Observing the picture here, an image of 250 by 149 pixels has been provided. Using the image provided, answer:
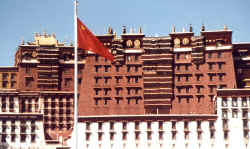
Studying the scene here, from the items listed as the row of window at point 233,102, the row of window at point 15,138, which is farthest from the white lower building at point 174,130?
the row of window at point 15,138

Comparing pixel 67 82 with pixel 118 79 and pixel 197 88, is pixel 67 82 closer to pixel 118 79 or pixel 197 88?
pixel 118 79

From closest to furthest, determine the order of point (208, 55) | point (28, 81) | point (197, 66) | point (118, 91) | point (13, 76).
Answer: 1. point (208, 55)
2. point (197, 66)
3. point (118, 91)
4. point (28, 81)
5. point (13, 76)

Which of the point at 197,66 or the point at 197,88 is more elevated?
the point at 197,66

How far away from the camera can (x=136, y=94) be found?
384 ft

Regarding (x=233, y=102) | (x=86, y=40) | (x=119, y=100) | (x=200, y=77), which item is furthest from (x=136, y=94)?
(x=86, y=40)

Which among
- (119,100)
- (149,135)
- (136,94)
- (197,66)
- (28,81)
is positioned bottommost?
(149,135)

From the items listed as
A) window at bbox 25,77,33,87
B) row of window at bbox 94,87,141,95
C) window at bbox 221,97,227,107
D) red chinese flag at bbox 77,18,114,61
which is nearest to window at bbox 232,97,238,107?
window at bbox 221,97,227,107

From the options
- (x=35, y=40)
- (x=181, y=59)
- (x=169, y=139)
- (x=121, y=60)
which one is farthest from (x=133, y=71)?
(x=35, y=40)

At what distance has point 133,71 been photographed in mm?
118188

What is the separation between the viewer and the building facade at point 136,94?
111 m

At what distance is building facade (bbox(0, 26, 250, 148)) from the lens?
4365 inches

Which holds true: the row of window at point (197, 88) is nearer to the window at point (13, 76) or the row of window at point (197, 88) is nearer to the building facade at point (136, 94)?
the building facade at point (136, 94)

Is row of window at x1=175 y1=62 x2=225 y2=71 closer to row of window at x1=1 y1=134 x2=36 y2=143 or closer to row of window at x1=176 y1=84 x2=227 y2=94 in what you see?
row of window at x1=176 y1=84 x2=227 y2=94

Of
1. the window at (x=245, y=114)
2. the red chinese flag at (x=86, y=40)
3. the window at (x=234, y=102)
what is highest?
the red chinese flag at (x=86, y=40)
